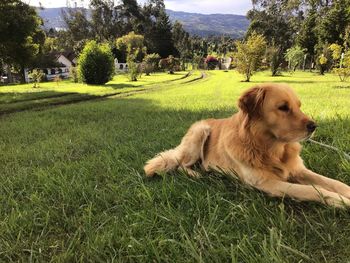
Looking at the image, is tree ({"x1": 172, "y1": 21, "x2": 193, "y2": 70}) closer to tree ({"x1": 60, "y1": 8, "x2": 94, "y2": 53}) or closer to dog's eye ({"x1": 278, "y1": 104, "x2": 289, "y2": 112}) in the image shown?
tree ({"x1": 60, "y1": 8, "x2": 94, "y2": 53})

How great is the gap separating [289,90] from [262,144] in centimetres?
51

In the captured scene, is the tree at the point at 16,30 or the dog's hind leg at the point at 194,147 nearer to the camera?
the dog's hind leg at the point at 194,147

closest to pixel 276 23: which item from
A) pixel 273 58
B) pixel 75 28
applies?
pixel 273 58

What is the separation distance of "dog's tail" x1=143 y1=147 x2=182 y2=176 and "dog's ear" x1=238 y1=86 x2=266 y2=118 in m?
1.08

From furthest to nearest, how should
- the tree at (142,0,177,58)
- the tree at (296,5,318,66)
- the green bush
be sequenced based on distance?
the tree at (142,0,177,58) → the tree at (296,5,318,66) → the green bush

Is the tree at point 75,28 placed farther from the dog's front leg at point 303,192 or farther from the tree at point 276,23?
the dog's front leg at point 303,192

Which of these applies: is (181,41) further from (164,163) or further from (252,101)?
(252,101)

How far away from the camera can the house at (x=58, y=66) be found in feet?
178

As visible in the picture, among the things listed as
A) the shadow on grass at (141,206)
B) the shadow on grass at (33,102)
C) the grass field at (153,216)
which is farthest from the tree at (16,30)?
the grass field at (153,216)

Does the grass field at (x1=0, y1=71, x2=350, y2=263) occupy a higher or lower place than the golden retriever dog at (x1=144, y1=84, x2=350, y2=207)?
lower

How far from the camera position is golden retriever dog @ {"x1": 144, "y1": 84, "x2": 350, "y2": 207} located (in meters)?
2.85

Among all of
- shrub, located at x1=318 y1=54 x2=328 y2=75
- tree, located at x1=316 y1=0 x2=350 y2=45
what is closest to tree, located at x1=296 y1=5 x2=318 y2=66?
tree, located at x1=316 y1=0 x2=350 y2=45

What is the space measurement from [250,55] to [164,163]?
24738mm

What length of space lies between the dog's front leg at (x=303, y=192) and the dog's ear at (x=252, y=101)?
0.60 metres
